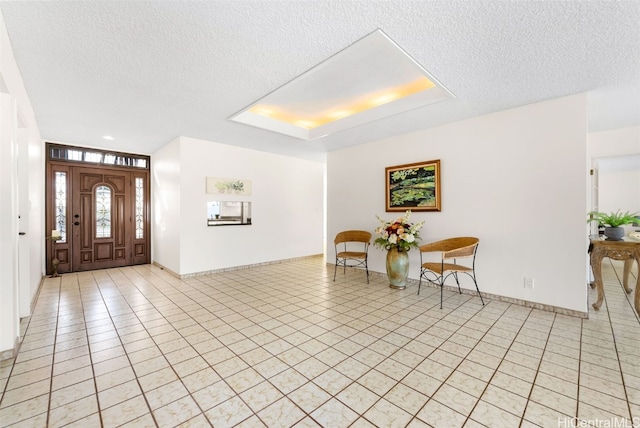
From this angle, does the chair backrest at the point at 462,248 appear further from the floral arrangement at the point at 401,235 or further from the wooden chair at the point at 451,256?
the floral arrangement at the point at 401,235

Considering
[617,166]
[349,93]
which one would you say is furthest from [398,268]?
[617,166]

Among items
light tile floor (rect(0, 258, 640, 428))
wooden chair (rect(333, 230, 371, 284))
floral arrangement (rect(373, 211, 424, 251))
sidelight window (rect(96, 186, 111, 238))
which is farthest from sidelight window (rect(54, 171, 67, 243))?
floral arrangement (rect(373, 211, 424, 251))

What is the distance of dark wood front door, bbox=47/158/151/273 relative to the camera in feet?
17.0

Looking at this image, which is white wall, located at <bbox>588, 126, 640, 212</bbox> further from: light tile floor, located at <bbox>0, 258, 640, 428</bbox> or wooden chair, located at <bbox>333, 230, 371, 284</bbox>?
wooden chair, located at <bbox>333, 230, 371, 284</bbox>

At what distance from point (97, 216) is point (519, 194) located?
7.66 m

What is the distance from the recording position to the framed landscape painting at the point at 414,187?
4191 mm

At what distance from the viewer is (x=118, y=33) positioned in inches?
80.7

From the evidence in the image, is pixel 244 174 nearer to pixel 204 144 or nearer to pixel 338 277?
pixel 204 144

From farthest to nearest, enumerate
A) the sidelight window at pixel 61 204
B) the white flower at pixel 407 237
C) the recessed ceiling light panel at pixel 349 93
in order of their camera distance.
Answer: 1. the sidelight window at pixel 61 204
2. the white flower at pixel 407 237
3. the recessed ceiling light panel at pixel 349 93

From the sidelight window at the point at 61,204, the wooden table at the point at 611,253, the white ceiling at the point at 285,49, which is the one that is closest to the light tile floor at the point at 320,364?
the wooden table at the point at 611,253

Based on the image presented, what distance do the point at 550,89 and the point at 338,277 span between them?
394 cm

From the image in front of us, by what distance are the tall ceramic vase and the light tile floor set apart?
49 centimetres

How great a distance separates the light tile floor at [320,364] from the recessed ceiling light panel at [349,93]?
103 inches

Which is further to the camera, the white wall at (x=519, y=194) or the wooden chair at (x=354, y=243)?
the wooden chair at (x=354, y=243)
